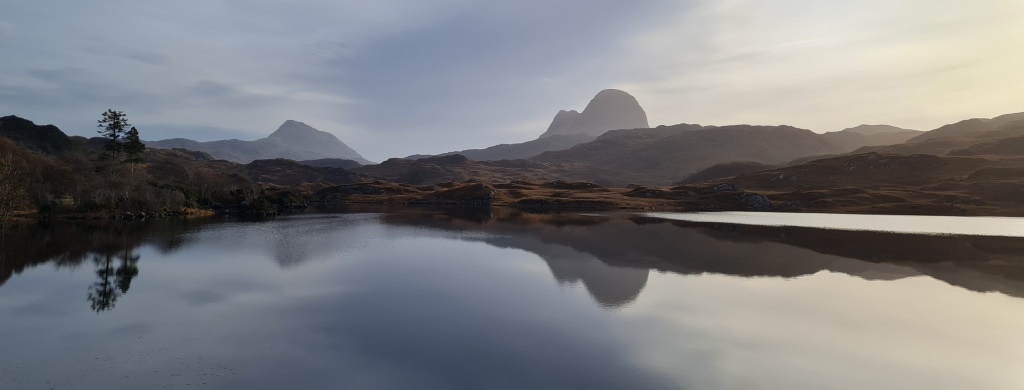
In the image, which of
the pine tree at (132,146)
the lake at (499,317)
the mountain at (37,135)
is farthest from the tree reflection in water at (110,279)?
the mountain at (37,135)

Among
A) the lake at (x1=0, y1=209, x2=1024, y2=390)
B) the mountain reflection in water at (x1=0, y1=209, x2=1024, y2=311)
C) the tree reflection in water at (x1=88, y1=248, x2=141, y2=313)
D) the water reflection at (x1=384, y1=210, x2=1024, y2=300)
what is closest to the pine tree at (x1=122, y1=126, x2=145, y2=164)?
the mountain reflection in water at (x1=0, y1=209, x2=1024, y2=311)

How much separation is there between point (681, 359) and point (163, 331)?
855 inches

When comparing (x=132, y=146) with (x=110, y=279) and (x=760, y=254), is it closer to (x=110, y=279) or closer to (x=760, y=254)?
(x=110, y=279)

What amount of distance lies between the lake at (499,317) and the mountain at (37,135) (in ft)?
491

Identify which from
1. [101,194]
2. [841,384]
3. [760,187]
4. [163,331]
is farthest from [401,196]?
[841,384]

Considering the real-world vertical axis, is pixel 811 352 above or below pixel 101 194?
below

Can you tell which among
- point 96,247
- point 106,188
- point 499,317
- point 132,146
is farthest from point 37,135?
point 499,317

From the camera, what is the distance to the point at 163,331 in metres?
19.9

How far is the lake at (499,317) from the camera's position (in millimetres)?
15867

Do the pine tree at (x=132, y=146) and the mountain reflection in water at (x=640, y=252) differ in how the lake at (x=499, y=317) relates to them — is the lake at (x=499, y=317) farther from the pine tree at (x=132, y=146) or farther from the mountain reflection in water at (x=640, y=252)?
the pine tree at (x=132, y=146)

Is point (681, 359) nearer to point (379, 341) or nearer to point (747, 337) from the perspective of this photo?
point (747, 337)

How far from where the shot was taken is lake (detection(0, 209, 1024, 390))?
15867mm

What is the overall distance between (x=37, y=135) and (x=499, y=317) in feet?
704

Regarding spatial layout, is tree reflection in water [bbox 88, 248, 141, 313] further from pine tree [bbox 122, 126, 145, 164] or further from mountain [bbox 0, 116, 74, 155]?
mountain [bbox 0, 116, 74, 155]
